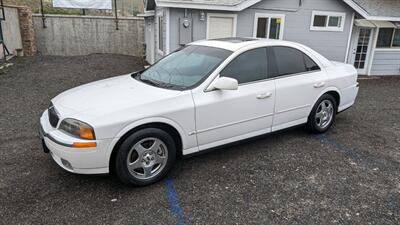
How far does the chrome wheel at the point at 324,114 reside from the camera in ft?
16.2

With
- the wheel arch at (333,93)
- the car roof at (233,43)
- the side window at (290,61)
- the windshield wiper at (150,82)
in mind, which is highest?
the car roof at (233,43)

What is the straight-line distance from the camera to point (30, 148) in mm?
4387

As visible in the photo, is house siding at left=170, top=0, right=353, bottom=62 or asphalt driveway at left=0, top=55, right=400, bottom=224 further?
house siding at left=170, top=0, right=353, bottom=62

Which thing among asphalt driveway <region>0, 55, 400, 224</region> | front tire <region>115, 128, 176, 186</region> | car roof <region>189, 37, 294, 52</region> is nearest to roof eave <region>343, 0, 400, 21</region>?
asphalt driveway <region>0, 55, 400, 224</region>

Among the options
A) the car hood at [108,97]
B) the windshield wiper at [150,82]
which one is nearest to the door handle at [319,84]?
the car hood at [108,97]

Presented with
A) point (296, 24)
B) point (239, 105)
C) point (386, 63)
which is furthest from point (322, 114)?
point (386, 63)

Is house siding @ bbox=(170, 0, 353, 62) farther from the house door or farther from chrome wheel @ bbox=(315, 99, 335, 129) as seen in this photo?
chrome wheel @ bbox=(315, 99, 335, 129)

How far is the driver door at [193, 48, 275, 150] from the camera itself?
143 inches

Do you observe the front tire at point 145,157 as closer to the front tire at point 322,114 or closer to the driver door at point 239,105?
the driver door at point 239,105

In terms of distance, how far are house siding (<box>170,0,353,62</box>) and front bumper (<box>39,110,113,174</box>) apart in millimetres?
7013

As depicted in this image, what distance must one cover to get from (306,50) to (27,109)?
573cm

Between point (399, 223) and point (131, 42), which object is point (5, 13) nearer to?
point (131, 42)

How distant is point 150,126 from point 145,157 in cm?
36

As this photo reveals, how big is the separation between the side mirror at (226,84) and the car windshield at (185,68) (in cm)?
A: 24
